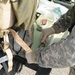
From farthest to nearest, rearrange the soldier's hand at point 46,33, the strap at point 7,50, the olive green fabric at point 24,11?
the soldier's hand at point 46,33, the strap at point 7,50, the olive green fabric at point 24,11

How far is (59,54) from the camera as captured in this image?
44.5 inches

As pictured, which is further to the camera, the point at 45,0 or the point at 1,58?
the point at 45,0

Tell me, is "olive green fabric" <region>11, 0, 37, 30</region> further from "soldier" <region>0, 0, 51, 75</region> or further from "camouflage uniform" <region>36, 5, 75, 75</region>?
"camouflage uniform" <region>36, 5, 75, 75</region>

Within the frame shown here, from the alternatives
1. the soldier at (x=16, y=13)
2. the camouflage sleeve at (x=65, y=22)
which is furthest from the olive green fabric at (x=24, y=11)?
the camouflage sleeve at (x=65, y=22)

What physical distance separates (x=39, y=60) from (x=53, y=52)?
0.08 metres

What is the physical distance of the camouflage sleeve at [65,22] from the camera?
4.59ft

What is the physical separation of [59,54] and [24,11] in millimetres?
266

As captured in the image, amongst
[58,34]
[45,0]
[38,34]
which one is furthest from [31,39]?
[45,0]

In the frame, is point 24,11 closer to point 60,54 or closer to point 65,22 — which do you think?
point 60,54

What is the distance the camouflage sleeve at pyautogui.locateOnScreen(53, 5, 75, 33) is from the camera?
1.40 metres

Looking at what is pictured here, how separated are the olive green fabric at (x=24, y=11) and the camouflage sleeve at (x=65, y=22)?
34 cm

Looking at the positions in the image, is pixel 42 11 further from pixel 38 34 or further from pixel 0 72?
pixel 0 72

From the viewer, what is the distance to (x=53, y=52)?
114 cm

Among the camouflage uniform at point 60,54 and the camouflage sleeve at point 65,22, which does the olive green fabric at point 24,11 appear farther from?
the camouflage sleeve at point 65,22
